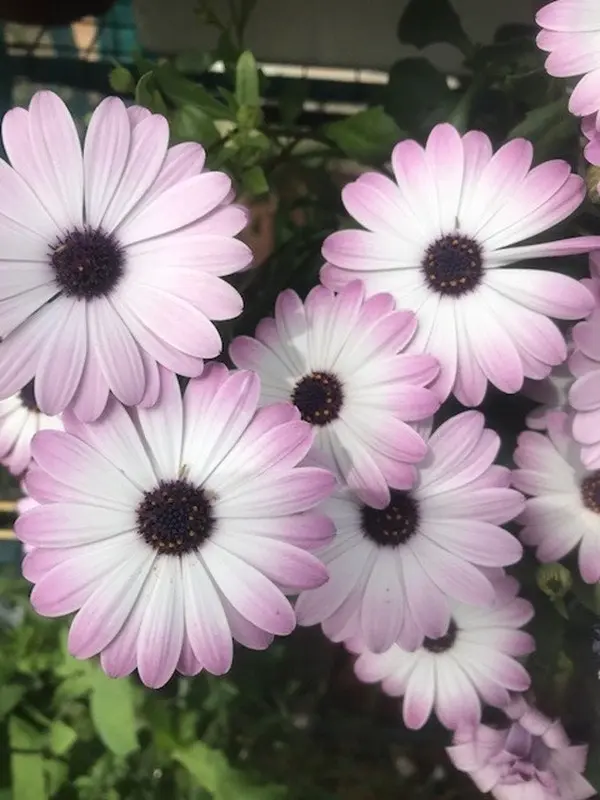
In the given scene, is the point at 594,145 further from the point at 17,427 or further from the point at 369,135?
the point at 17,427

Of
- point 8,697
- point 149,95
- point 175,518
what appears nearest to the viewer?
point 175,518

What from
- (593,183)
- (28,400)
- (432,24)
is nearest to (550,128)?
(593,183)

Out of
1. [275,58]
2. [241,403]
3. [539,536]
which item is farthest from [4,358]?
[275,58]

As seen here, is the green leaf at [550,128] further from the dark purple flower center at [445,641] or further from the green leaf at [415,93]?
the dark purple flower center at [445,641]

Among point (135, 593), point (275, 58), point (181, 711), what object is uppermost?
point (275, 58)

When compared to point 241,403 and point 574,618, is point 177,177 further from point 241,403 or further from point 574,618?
point 574,618

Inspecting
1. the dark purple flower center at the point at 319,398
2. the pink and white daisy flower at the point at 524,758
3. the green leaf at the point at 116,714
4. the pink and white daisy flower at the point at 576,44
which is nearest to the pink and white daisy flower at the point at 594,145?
the pink and white daisy flower at the point at 576,44
